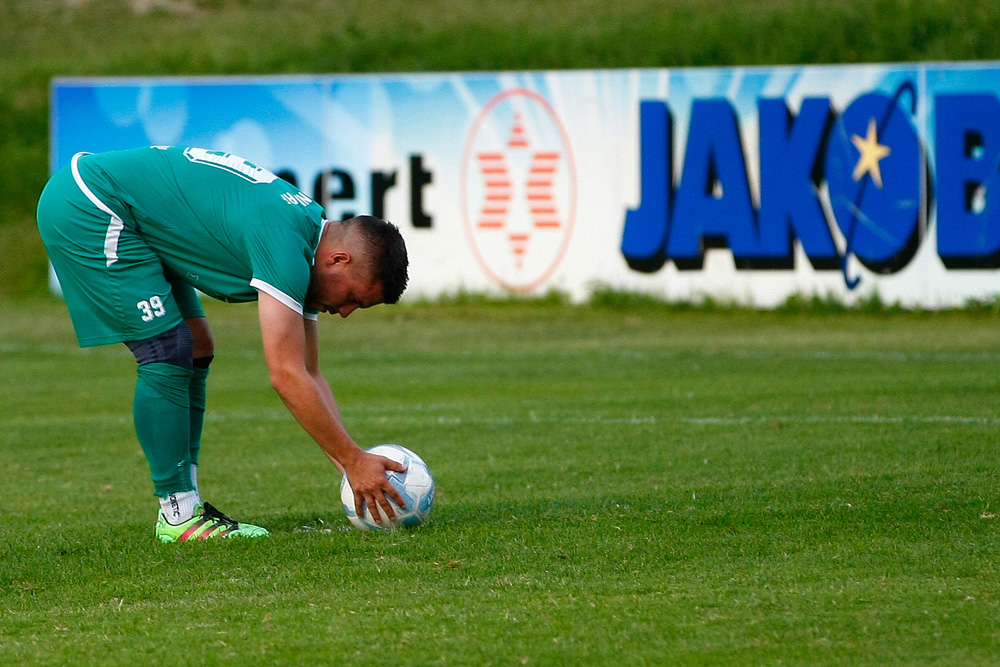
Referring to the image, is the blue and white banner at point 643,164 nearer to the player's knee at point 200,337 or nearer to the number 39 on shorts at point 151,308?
the player's knee at point 200,337

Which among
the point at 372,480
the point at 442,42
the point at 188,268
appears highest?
the point at 442,42

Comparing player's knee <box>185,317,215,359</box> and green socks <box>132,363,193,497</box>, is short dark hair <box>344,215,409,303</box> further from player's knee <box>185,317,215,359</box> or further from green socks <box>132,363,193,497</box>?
player's knee <box>185,317,215,359</box>

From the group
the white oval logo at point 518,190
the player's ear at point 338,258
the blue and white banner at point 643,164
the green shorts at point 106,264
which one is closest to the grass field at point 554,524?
the green shorts at point 106,264

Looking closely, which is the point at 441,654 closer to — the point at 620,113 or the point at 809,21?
the point at 620,113

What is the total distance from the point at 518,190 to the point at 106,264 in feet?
48.0

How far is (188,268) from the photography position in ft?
19.9

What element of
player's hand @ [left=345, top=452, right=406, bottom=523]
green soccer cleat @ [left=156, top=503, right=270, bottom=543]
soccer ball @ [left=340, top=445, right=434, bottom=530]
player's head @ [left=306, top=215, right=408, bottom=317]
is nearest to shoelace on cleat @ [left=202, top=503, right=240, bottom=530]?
green soccer cleat @ [left=156, top=503, right=270, bottom=543]

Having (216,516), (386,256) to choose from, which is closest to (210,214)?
(386,256)

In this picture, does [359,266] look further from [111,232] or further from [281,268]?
[111,232]

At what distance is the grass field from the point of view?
15.2ft

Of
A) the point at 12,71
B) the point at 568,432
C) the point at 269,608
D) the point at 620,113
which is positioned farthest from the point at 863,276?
the point at 12,71

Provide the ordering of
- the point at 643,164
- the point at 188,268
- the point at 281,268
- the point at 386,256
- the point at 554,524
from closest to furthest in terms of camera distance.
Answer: the point at 281,268, the point at 386,256, the point at 188,268, the point at 554,524, the point at 643,164

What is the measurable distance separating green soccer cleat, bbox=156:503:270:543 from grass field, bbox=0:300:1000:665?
128mm

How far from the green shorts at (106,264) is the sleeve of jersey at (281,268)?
0.60 m
